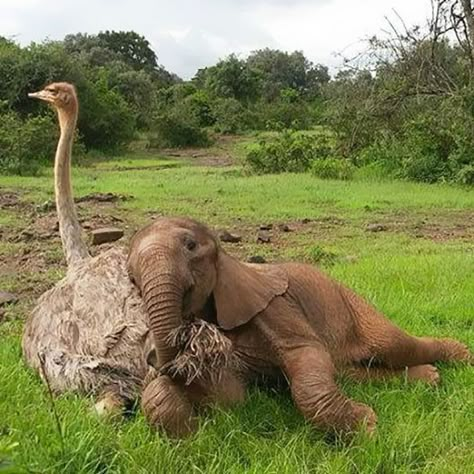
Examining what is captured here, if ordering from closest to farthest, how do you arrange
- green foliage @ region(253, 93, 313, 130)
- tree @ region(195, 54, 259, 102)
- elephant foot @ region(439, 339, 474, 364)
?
elephant foot @ region(439, 339, 474, 364) < green foliage @ region(253, 93, 313, 130) < tree @ region(195, 54, 259, 102)

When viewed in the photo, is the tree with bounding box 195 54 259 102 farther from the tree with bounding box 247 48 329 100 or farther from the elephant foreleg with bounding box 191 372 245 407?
the elephant foreleg with bounding box 191 372 245 407

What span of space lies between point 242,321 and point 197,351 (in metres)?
0.35

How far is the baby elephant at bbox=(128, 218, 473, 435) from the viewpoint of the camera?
322cm

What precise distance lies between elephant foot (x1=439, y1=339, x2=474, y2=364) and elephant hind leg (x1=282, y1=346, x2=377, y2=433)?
3.37 feet

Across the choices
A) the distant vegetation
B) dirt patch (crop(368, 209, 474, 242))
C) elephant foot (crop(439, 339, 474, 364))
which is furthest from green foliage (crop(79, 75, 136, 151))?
elephant foot (crop(439, 339, 474, 364))

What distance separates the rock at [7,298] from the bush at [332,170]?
11962mm

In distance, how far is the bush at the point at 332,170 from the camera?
18.0 m

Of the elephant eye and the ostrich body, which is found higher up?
the elephant eye

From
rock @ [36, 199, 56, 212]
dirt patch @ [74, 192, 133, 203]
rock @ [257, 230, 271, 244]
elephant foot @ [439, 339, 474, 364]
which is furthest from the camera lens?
dirt patch @ [74, 192, 133, 203]

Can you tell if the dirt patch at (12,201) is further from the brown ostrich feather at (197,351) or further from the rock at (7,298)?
the brown ostrich feather at (197,351)

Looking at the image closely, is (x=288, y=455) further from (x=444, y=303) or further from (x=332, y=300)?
(x=444, y=303)

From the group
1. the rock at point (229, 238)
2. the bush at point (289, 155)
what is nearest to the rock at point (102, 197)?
the rock at point (229, 238)

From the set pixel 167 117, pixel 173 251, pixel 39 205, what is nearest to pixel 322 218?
pixel 39 205

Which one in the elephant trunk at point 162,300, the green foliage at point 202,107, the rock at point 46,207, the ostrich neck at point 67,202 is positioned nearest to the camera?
the elephant trunk at point 162,300
